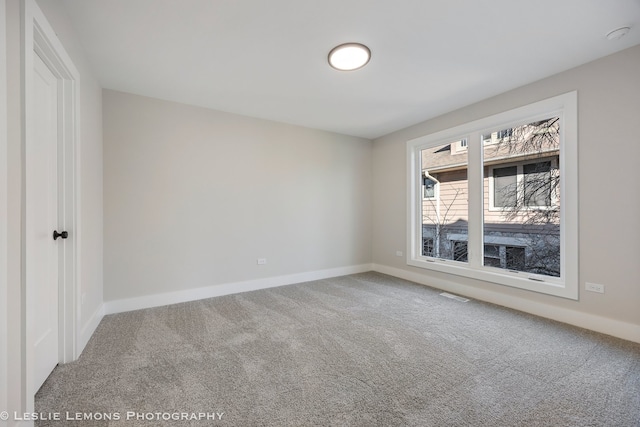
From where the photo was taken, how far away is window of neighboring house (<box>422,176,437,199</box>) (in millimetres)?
4329

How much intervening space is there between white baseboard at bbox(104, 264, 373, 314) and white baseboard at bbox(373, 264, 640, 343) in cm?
157

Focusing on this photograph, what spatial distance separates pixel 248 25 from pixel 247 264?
296 centimetres

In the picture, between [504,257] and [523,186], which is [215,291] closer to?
[504,257]

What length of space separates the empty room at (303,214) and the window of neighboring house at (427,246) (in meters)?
0.02

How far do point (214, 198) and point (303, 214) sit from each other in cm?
145

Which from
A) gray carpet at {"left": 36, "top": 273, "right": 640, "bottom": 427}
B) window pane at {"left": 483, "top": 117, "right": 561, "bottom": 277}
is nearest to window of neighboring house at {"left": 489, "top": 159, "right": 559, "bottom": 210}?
window pane at {"left": 483, "top": 117, "right": 561, "bottom": 277}

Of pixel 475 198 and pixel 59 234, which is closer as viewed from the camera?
pixel 59 234

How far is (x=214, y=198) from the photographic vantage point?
12.1ft

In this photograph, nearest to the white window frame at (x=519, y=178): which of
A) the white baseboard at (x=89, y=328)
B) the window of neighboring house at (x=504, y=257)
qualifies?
the window of neighboring house at (x=504, y=257)

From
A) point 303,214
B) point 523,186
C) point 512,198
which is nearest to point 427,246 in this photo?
point 512,198

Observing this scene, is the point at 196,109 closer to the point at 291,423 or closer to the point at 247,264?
the point at 247,264

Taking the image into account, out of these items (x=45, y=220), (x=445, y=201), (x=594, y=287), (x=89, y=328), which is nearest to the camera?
(x=45, y=220)

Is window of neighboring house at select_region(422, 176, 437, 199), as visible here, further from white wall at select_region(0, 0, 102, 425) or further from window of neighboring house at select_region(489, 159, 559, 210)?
white wall at select_region(0, 0, 102, 425)

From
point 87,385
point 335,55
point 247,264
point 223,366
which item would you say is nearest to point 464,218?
point 335,55
